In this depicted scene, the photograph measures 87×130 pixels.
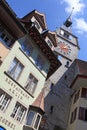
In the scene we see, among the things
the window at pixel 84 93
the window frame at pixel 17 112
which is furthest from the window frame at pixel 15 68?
the window at pixel 84 93

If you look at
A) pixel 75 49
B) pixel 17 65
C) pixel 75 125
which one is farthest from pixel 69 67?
pixel 17 65

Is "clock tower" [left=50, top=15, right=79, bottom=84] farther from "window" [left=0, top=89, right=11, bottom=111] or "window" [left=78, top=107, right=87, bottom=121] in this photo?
"window" [left=0, top=89, right=11, bottom=111]

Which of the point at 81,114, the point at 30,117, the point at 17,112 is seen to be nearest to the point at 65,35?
the point at 81,114

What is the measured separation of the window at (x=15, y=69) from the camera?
827 inches

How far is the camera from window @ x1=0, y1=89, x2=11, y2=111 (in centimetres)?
1950

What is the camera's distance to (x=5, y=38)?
68.5 ft

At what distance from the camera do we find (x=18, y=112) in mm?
21031

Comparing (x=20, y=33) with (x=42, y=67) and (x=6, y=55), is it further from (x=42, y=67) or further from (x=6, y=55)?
(x=42, y=67)

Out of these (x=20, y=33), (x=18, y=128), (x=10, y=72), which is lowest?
(x=18, y=128)

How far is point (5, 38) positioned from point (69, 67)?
23325 millimetres

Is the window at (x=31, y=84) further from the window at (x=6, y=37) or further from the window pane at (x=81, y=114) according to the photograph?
the window pane at (x=81, y=114)

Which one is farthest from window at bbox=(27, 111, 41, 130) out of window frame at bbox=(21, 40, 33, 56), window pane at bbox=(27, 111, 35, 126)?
window frame at bbox=(21, 40, 33, 56)

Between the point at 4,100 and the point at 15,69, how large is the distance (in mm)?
3332

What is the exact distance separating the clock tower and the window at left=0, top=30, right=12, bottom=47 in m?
18.4
